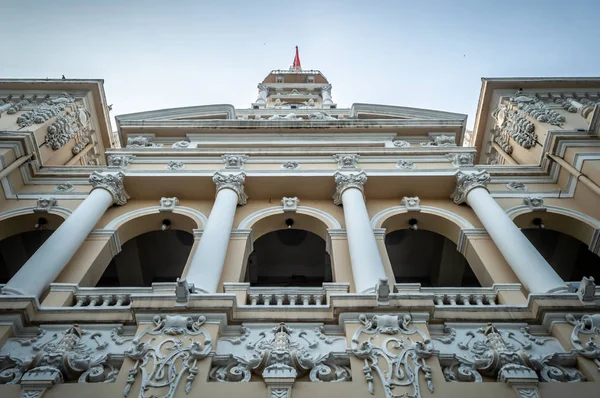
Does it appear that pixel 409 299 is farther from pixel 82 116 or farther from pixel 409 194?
pixel 82 116

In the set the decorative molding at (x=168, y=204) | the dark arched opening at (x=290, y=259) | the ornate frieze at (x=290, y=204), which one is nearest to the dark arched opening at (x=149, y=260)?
the decorative molding at (x=168, y=204)

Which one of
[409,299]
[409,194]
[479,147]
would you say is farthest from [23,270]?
[479,147]

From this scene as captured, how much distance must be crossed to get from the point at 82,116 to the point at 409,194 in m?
13.7

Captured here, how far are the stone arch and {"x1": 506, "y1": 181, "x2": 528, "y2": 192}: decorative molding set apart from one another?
982mm

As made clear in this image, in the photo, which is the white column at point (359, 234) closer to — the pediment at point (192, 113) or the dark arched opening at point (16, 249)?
the pediment at point (192, 113)

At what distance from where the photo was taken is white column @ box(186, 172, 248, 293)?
9.73 metres

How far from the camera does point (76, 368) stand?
776 cm

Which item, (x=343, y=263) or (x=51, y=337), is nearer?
(x=51, y=337)

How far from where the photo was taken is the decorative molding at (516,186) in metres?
14.8

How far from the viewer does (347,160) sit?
1491cm

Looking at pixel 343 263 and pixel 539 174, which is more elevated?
pixel 539 174

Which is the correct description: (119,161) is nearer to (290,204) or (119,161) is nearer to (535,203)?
(290,204)

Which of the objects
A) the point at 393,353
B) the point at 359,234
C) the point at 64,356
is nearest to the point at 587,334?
the point at 393,353

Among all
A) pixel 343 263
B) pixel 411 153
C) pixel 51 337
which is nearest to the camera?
pixel 51 337
